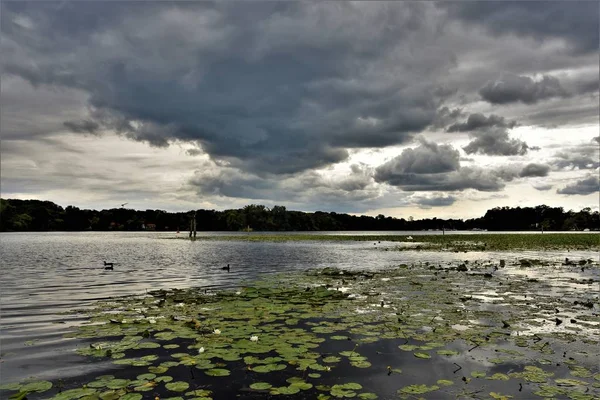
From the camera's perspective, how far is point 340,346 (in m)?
10.9

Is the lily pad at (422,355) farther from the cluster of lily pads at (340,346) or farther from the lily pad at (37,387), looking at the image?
the lily pad at (37,387)

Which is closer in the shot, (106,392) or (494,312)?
(106,392)

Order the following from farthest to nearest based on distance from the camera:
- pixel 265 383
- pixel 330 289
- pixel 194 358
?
pixel 330 289 → pixel 194 358 → pixel 265 383

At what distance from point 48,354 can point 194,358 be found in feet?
13.5

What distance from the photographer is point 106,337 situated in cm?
1199

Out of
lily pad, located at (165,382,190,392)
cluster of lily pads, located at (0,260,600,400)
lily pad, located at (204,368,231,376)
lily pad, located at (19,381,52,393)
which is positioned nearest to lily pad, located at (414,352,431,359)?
cluster of lily pads, located at (0,260,600,400)

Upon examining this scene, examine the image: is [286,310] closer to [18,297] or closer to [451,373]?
[451,373]

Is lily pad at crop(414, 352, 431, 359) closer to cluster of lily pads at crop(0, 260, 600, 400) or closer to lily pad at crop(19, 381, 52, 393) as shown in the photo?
cluster of lily pads at crop(0, 260, 600, 400)

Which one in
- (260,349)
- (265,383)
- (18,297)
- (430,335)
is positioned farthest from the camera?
(18,297)

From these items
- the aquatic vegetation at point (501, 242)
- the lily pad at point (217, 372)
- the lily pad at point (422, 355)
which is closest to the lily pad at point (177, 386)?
the lily pad at point (217, 372)

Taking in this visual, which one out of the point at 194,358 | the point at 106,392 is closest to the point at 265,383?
the point at 194,358

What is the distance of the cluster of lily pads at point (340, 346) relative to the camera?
8016 mm

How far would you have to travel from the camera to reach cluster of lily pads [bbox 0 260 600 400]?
316 inches

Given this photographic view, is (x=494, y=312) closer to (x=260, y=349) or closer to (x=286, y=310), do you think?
(x=286, y=310)
